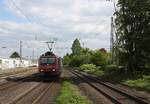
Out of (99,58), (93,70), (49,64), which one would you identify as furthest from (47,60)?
(99,58)

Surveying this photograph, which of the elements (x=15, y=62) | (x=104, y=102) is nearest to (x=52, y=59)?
(x=104, y=102)

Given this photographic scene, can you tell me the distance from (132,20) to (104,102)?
32.6 meters

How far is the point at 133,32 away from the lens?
173 feet

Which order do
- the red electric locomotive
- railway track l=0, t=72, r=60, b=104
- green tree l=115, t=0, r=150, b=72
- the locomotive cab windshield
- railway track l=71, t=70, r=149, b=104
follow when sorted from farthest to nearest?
green tree l=115, t=0, r=150, b=72 → the locomotive cab windshield → the red electric locomotive → railway track l=71, t=70, r=149, b=104 → railway track l=0, t=72, r=60, b=104

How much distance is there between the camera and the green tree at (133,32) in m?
50.1

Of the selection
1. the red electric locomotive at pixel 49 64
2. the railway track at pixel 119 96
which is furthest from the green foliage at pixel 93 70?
the railway track at pixel 119 96

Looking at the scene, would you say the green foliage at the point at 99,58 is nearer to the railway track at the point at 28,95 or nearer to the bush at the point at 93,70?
the bush at the point at 93,70

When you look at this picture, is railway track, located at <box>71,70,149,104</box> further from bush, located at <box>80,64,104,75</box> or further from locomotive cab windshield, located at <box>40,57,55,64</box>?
bush, located at <box>80,64,104,75</box>

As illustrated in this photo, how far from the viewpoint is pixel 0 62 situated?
3829 inches

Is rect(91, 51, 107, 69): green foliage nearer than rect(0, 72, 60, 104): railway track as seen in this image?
No

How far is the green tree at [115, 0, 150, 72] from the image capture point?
5006 centimetres

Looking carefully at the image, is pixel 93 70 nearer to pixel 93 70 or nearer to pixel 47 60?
pixel 93 70

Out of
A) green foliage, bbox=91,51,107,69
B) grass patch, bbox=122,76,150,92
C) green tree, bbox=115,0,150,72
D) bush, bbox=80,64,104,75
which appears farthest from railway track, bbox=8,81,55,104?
green foliage, bbox=91,51,107,69

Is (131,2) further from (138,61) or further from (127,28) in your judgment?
(138,61)
